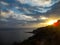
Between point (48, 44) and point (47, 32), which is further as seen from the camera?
point (47, 32)

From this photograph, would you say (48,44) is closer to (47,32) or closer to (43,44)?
(43,44)

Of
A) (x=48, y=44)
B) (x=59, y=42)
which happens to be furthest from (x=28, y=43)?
(x=59, y=42)

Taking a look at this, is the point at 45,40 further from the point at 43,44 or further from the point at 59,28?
the point at 59,28

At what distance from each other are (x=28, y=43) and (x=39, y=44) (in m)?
4.57

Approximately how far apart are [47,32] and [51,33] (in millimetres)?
2606

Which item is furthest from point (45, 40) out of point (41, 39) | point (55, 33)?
point (55, 33)

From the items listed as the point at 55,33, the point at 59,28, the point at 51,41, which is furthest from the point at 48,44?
the point at 59,28

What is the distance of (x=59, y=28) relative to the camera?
190 ft

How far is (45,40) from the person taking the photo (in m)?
52.3

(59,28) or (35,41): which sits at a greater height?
(59,28)

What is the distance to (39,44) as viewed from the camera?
51406 millimetres

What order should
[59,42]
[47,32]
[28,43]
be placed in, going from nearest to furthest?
[59,42] → [28,43] → [47,32]

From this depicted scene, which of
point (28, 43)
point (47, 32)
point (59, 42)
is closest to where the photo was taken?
point (59, 42)

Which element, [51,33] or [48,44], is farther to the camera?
[51,33]
